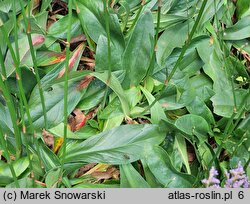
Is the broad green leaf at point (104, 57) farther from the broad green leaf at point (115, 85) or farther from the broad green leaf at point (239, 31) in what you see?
the broad green leaf at point (239, 31)

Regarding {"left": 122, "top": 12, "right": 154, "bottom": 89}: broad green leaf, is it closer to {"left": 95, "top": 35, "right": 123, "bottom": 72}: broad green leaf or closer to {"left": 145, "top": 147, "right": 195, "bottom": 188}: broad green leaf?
{"left": 95, "top": 35, "right": 123, "bottom": 72}: broad green leaf

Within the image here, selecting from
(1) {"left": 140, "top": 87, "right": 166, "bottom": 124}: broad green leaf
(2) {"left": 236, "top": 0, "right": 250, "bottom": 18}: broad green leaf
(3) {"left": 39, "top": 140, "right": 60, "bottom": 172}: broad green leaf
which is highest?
(2) {"left": 236, "top": 0, "right": 250, "bottom": 18}: broad green leaf

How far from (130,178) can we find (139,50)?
357mm

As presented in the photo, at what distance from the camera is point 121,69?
1.33 m

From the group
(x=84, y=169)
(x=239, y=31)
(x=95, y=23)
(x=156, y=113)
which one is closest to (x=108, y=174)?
(x=84, y=169)

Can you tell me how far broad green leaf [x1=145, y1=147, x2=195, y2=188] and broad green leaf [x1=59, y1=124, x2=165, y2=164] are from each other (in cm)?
2

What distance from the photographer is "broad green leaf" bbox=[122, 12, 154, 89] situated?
51.9 inches

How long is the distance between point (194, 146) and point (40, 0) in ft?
2.07

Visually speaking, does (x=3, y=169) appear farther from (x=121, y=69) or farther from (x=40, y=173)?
(x=121, y=69)

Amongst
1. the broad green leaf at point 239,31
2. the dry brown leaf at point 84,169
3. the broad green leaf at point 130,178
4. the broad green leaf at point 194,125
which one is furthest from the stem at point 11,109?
the broad green leaf at point 239,31

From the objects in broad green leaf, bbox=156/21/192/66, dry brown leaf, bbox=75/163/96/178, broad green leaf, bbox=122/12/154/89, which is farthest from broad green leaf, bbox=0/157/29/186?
broad green leaf, bbox=156/21/192/66

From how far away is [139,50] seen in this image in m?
1.32

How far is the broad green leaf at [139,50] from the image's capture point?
132 cm
